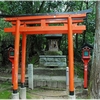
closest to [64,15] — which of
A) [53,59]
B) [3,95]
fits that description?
[3,95]

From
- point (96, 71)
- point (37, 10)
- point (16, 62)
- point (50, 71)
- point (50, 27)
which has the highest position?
point (37, 10)

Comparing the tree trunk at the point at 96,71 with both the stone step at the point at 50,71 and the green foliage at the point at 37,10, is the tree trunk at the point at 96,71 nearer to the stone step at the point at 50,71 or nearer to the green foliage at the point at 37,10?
the stone step at the point at 50,71

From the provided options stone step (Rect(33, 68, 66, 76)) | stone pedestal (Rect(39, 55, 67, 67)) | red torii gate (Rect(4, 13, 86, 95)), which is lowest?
stone step (Rect(33, 68, 66, 76))

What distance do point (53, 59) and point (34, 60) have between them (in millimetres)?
2177

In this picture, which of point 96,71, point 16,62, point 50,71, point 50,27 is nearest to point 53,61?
point 50,71

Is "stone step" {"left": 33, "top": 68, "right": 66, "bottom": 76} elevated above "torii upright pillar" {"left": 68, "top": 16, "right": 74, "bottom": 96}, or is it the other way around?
"torii upright pillar" {"left": 68, "top": 16, "right": 74, "bottom": 96}

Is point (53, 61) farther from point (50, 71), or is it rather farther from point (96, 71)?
point (96, 71)

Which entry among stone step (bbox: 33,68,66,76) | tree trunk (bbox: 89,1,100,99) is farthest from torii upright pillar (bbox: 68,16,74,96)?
stone step (bbox: 33,68,66,76)

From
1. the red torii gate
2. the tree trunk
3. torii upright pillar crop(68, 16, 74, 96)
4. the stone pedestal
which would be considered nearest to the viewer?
the tree trunk

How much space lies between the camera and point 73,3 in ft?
Answer: 38.9

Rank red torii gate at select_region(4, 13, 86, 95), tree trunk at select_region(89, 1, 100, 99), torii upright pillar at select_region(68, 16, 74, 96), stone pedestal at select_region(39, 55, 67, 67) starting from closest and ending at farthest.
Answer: tree trunk at select_region(89, 1, 100, 99) < torii upright pillar at select_region(68, 16, 74, 96) < red torii gate at select_region(4, 13, 86, 95) < stone pedestal at select_region(39, 55, 67, 67)

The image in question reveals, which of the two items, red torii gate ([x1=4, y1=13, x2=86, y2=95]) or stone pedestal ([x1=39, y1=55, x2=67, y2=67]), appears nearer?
red torii gate ([x1=4, y1=13, x2=86, y2=95])

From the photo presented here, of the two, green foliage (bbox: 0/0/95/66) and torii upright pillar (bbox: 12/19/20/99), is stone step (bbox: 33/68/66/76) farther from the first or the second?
torii upright pillar (bbox: 12/19/20/99)

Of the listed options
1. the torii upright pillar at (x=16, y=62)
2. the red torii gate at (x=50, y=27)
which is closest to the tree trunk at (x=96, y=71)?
the red torii gate at (x=50, y=27)
